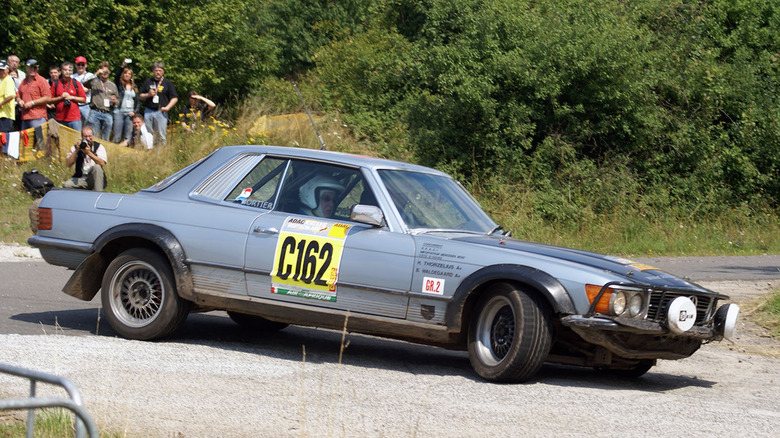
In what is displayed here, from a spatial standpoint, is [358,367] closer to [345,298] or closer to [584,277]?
[345,298]

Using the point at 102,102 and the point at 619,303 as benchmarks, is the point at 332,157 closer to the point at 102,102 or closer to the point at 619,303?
the point at 619,303

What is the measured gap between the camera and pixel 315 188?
727 centimetres

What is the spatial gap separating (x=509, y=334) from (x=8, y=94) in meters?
14.2

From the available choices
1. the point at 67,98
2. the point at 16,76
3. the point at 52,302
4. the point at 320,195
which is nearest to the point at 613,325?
the point at 320,195

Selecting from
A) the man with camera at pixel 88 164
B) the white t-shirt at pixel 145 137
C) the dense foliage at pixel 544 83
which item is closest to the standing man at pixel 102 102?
the white t-shirt at pixel 145 137

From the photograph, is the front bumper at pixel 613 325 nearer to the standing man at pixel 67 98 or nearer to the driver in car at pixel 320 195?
the driver in car at pixel 320 195

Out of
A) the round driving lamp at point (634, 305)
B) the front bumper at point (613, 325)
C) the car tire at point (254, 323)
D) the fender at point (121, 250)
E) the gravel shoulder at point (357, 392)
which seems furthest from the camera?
the car tire at point (254, 323)

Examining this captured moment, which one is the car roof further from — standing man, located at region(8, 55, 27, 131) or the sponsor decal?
standing man, located at region(8, 55, 27, 131)

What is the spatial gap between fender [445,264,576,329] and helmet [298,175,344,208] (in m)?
1.40

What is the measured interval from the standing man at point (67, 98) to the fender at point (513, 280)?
13475 mm

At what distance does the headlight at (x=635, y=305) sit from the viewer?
6148mm

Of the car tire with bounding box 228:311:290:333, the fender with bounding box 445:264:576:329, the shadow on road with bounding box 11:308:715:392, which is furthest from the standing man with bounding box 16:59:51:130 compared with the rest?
the fender with bounding box 445:264:576:329

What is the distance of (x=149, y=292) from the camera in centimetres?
738

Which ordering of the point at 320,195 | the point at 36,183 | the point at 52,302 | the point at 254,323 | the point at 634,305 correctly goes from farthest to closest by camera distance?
the point at 36,183 < the point at 52,302 < the point at 254,323 < the point at 320,195 < the point at 634,305
